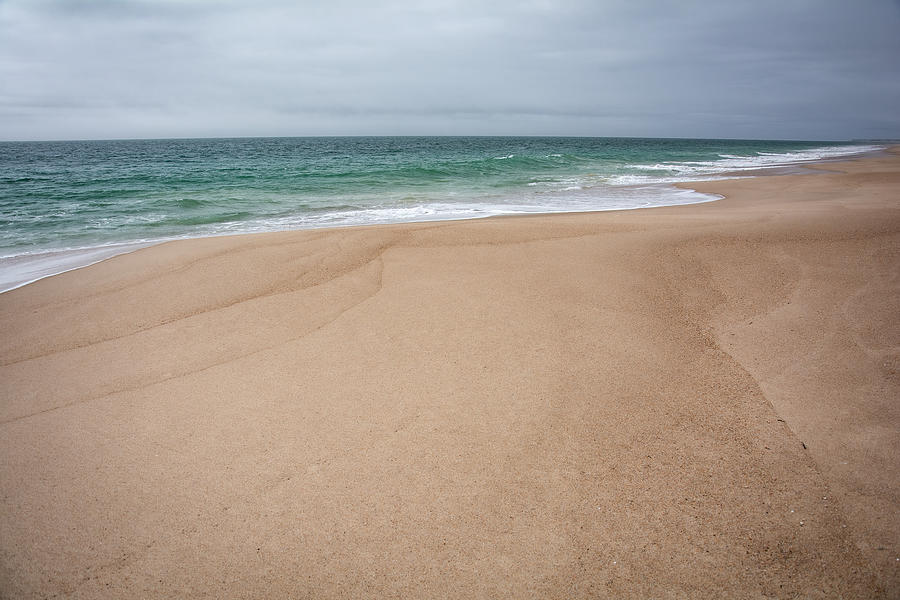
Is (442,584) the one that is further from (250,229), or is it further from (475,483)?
(250,229)

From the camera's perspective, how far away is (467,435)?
97.9 inches

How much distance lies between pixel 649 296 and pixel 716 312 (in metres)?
0.54

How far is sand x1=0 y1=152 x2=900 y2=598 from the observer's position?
183 cm

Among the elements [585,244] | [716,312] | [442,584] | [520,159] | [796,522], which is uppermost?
[520,159]

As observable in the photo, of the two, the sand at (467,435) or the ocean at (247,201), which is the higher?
the ocean at (247,201)

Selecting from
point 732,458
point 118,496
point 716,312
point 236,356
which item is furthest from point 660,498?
point 236,356

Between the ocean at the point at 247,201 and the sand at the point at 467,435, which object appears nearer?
the sand at the point at 467,435

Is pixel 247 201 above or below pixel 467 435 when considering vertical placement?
above

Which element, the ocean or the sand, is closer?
the sand

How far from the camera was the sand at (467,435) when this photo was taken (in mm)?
1827

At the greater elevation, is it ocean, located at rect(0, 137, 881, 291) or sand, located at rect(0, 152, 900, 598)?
ocean, located at rect(0, 137, 881, 291)

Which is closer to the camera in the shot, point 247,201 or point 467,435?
point 467,435

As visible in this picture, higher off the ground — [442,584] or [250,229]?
[250,229]

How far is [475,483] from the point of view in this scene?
7.16 ft
